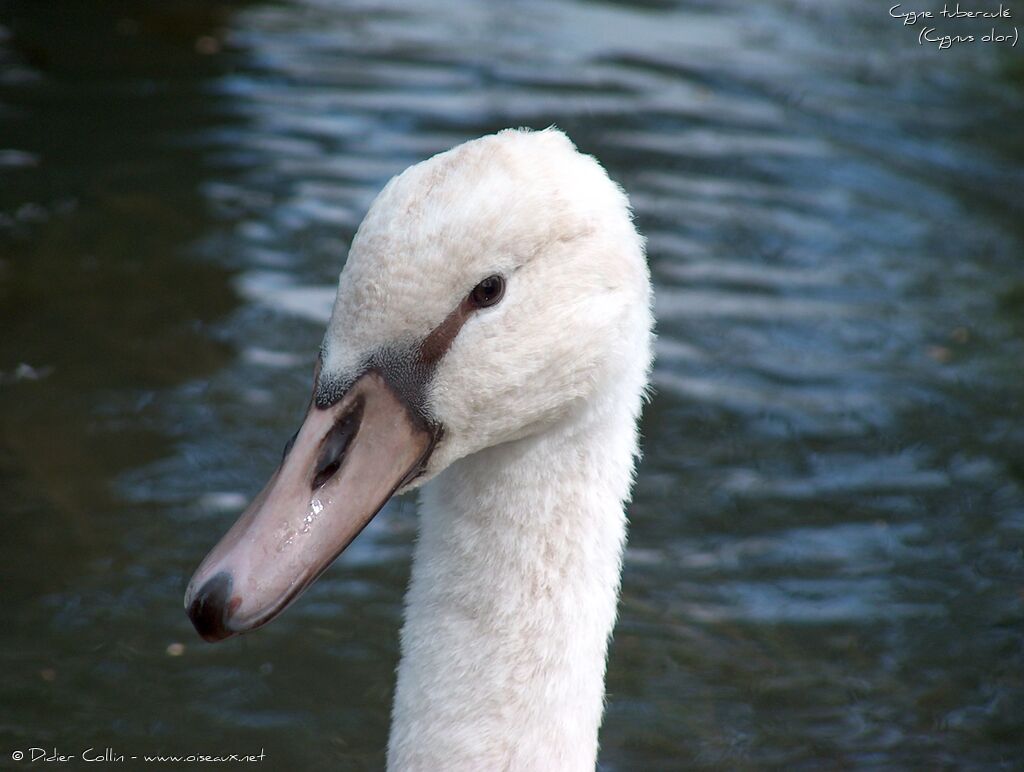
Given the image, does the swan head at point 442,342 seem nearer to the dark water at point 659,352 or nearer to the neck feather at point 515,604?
the neck feather at point 515,604

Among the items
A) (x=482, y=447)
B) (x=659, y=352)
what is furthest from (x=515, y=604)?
(x=659, y=352)

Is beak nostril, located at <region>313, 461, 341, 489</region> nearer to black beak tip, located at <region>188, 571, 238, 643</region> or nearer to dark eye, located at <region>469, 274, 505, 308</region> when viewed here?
black beak tip, located at <region>188, 571, 238, 643</region>

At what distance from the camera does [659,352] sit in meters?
7.23

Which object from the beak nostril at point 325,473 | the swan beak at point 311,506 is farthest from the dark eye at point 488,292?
the beak nostril at point 325,473

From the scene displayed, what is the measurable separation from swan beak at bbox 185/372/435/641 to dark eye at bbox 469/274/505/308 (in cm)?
26

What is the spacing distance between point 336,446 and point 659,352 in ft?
14.1

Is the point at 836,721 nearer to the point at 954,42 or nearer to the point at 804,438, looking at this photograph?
the point at 804,438

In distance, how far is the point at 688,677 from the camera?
17.4ft

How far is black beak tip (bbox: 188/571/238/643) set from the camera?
2.88 m

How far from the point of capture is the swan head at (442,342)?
118 inches

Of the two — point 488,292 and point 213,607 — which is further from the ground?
point 488,292

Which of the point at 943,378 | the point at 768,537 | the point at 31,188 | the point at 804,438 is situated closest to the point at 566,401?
the point at 768,537

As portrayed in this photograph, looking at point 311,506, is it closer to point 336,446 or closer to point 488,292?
point 336,446

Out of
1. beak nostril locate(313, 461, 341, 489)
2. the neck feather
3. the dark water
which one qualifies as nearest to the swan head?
beak nostril locate(313, 461, 341, 489)
